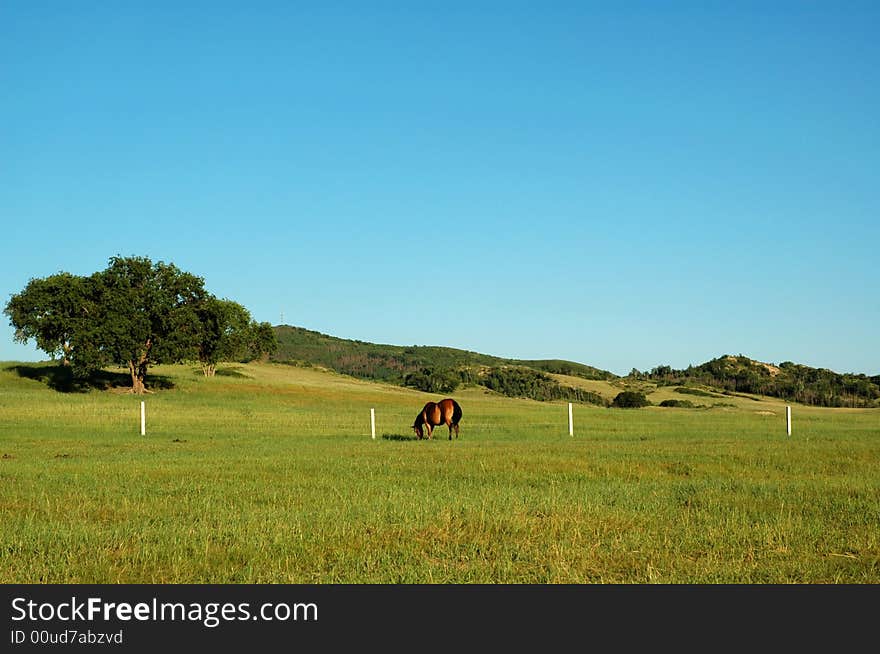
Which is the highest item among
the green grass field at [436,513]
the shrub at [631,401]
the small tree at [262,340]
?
the small tree at [262,340]

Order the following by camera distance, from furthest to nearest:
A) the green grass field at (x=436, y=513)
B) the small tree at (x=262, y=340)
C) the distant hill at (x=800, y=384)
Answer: the distant hill at (x=800, y=384) → the small tree at (x=262, y=340) → the green grass field at (x=436, y=513)

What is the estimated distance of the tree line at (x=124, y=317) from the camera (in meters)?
66.9

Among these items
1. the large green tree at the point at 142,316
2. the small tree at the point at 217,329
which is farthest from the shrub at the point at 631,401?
the large green tree at the point at 142,316

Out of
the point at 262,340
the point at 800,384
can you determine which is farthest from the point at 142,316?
the point at 800,384

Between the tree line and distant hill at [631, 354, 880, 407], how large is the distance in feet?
348

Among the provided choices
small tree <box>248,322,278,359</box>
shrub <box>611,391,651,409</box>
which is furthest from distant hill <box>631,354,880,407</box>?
small tree <box>248,322,278,359</box>

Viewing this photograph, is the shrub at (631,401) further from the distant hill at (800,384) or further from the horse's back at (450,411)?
the horse's back at (450,411)

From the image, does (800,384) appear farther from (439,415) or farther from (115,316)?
(439,415)

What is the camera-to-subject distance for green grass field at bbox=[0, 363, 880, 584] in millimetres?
9602

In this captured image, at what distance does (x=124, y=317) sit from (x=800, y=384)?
136250mm

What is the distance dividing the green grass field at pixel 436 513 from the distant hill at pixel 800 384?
12574 cm

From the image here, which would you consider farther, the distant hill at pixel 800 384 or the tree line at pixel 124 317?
the distant hill at pixel 800 384
